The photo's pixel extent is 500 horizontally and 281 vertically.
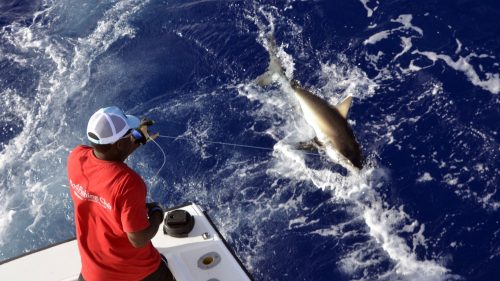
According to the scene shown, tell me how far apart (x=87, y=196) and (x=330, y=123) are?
4.20 meters

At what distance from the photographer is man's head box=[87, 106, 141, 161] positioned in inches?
147

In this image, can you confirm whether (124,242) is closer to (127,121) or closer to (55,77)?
(127,121)

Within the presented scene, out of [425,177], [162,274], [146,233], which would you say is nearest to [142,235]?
[146,233]

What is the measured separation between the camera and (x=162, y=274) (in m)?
4.60

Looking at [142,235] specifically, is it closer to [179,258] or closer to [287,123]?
[179,258]

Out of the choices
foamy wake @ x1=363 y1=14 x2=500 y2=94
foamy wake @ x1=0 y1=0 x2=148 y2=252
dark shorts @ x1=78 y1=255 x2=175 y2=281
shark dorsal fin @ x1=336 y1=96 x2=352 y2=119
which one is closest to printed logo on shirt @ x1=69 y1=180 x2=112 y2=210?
dark shorts @ x1=78 y1=255 x2=175 y2=281

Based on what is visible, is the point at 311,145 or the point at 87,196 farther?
the point at 311,145

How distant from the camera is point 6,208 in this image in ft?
25.6

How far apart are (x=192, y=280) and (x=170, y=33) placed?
627cm

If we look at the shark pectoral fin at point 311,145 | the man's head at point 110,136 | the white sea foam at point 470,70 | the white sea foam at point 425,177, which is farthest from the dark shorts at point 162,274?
the white sea foam at point 470,70

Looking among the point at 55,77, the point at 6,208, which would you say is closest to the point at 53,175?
the point at 6,208

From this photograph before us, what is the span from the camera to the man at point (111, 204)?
141 inches

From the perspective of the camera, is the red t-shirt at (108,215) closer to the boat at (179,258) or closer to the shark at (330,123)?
the boat at (179,258)

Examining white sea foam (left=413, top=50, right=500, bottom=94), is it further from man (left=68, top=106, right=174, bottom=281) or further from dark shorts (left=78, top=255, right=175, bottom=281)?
man (left=68, top=106, right=174, bottom=281)
